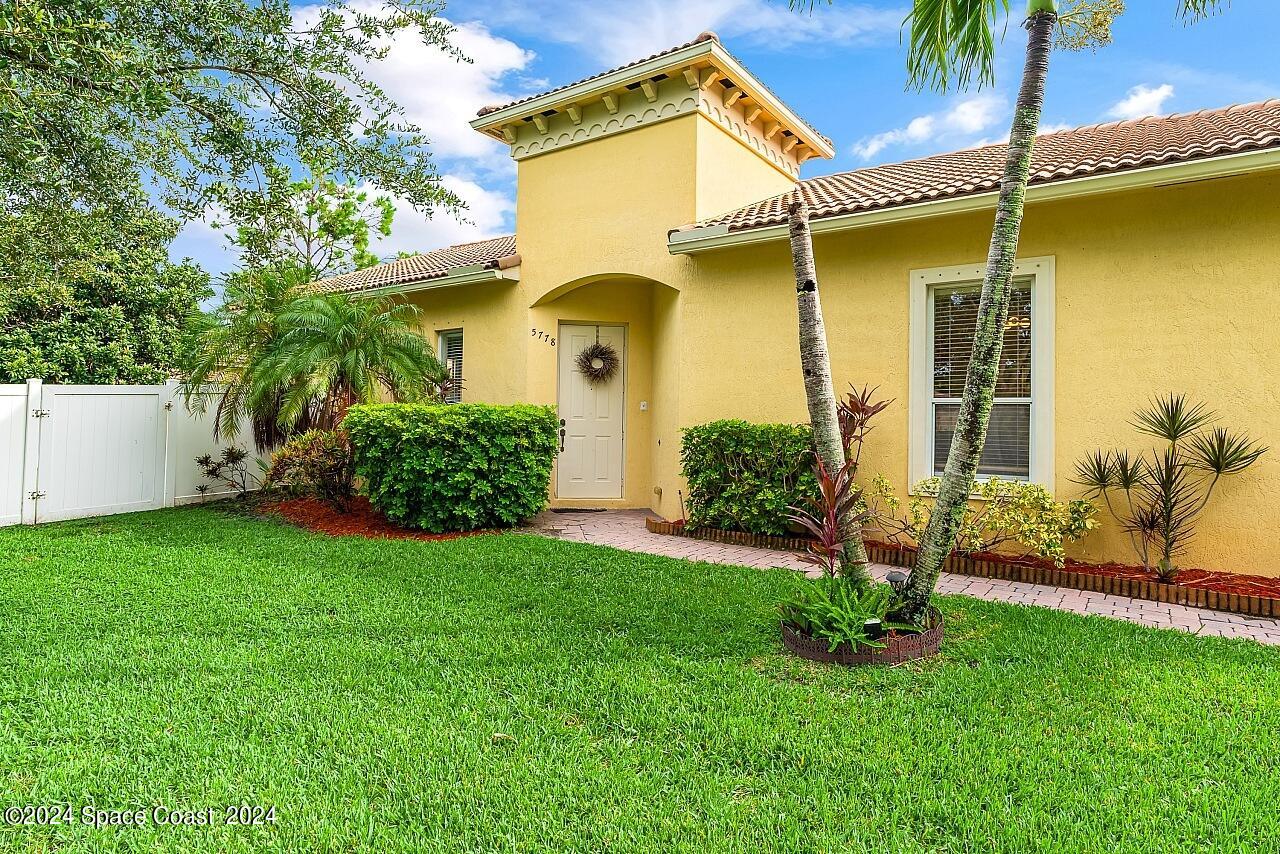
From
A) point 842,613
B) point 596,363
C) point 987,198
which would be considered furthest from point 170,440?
point 987,198

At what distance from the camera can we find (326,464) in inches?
364

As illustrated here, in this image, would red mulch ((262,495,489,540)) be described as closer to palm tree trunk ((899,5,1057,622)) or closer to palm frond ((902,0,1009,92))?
palm tree trunk ((899,5,1057,622))

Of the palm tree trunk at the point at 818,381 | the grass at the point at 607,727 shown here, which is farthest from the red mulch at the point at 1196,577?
the palm tree trunk at the point at 818,381

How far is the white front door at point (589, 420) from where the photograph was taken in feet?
35.6

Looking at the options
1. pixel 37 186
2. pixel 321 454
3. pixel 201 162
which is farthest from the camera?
pixel 321 454

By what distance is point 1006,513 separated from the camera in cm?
654

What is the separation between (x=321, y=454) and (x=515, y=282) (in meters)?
3.83

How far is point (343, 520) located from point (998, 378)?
7.97 m

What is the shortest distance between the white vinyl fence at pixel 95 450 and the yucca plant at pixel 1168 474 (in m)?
12.0

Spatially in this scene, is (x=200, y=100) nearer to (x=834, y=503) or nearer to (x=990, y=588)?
(x=834, y=503)

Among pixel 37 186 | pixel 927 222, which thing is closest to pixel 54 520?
pixel 37 186

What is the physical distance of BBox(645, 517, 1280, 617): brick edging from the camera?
5371mm

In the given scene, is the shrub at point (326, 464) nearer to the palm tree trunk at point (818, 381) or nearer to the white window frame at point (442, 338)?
the white window frame at point (442, 338)

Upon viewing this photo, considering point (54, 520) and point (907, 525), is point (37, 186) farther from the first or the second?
point (907, 525)
